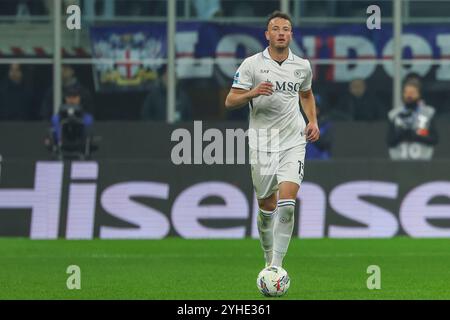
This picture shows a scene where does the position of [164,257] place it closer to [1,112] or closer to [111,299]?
[111,299]

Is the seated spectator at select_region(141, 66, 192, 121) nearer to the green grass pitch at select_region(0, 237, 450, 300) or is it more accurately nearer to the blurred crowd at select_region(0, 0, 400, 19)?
the blurred crowd at select_region(0, 0, 400, 19)

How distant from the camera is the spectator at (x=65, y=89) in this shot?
25.5 metres

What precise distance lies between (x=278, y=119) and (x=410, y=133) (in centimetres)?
869

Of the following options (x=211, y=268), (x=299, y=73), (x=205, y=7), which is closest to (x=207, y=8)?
(x=205, y=7)

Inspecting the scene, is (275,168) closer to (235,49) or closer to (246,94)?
(246,94)

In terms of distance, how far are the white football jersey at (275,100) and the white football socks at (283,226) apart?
56cm

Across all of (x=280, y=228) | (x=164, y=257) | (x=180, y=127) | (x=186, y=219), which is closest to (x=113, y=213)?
(x=186, y=219)

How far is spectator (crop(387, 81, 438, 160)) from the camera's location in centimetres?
2141

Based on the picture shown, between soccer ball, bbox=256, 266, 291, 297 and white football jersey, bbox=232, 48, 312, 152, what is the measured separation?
47.1 inches

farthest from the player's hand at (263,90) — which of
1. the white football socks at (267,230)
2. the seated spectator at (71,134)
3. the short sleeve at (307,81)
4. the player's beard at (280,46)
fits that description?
the seated spectator at (71,134)

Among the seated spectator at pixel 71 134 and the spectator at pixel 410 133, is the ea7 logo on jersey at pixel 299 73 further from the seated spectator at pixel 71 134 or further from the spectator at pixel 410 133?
the seated spectator at pixel 71 134

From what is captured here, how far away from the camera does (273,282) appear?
40.7 feet

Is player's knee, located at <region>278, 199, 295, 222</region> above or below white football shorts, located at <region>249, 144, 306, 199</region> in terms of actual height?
below

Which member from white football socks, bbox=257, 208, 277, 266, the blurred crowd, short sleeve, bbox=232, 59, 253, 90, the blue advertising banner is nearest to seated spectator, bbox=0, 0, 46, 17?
the blurred crowd
